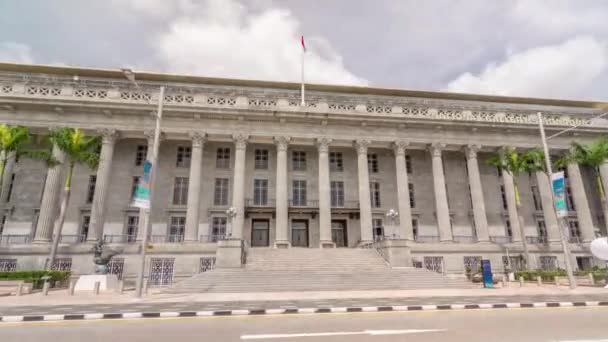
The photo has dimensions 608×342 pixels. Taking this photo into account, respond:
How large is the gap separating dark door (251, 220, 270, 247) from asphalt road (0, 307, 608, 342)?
18942 mm

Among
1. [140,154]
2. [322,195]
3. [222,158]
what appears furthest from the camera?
[222,158]

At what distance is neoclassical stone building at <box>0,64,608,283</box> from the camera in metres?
24.7

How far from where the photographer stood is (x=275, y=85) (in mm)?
33188

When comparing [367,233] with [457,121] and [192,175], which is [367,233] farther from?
[192,175]

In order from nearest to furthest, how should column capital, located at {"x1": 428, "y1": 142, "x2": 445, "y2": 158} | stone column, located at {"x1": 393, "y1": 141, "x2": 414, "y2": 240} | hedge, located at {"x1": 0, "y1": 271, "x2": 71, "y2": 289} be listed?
hedge, located at {"x1": 0, "y1": 271, "x2": 71, "y2": 289} < stone column, located at {"x1": 393, "y1": 141, "x2": 414, "y2": 240} < column capital, located at {"x1": 428, "y1": 142, "x2": 445, "y2": 158}

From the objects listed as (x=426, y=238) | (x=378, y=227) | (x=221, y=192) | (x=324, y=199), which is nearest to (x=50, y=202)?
(x=221, y=192)

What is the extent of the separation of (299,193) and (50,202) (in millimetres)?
18704

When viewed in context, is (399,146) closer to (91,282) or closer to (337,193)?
(337,193)

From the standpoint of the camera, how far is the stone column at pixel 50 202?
22.7m

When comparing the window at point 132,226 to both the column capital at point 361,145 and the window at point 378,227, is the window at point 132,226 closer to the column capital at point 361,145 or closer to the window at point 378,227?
the column capital at point 361,145

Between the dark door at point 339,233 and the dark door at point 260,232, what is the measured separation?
5928 millimetres

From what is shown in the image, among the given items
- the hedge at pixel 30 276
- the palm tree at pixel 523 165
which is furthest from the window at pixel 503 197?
the hedge at pixel 30 276

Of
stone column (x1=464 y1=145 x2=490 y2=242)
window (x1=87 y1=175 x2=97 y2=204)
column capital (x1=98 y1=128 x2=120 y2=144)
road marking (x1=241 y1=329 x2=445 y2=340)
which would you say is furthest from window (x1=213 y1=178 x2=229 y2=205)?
road marking (x1=241 y1=329 x2=445 y2=340)

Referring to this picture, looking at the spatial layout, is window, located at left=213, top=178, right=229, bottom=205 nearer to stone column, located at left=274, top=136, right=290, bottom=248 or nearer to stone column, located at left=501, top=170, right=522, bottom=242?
stone column, located at left=274, top=136, right=290, bottom=248
